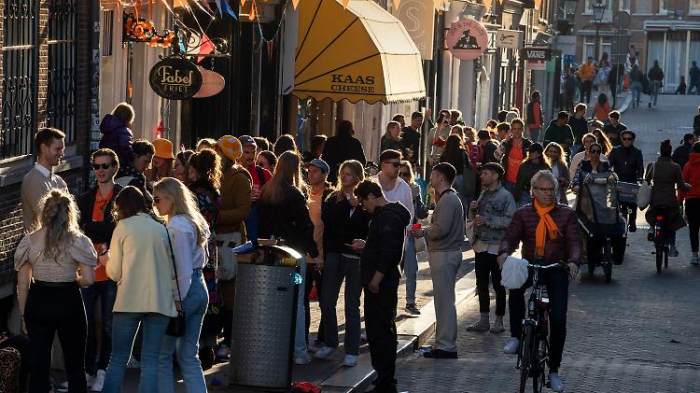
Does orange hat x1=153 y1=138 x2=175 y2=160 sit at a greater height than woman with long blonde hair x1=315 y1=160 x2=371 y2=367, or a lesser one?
greater

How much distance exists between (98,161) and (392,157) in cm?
407

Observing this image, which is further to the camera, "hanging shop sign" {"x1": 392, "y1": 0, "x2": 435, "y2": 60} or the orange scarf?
"hanging shop sign" {"x1": 392, "y1": 0, "x2": 435, "y2": 60}

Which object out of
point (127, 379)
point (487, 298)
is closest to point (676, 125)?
point (487, 298)

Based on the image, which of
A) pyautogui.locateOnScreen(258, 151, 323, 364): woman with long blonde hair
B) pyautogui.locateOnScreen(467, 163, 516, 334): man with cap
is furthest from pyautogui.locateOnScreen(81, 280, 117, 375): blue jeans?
pyautogui.locateOnScreen(467, 163, 516, 334): man with cap

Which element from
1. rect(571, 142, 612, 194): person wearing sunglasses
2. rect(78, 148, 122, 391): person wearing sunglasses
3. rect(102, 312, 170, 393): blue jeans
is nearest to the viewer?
rect(102, 312, 170, 393): blue jeans

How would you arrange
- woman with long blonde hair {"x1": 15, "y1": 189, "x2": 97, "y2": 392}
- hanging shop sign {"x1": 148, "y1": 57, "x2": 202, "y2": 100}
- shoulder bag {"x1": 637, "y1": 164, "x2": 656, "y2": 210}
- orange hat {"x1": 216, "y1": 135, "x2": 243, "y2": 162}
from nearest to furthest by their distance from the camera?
woman with long blonde hair {"x1": 15, "y1": 189, "x2": 97, "y2": 392} → orange hat {"x1": 216, "y1": 135, "x2": 243, "y2": 162} → hanging shop sign {"x1": 148, "y1": 57, "x2": 202, "y2": 100} → shoulder bag {"x1": 637, "y1": 164, "x2": 656, "y2": 210}

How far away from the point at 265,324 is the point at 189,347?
4.40 feet

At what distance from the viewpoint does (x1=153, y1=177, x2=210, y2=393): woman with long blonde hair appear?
10602 millimetres

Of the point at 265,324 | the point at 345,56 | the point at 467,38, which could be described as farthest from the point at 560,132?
the point at 265,324

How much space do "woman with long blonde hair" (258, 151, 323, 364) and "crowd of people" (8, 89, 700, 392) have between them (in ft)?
0.04

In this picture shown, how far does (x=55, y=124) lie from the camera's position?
15.1m

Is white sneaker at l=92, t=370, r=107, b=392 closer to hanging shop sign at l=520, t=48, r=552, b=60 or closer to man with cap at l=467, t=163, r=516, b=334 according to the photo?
man with cap at l=467, t=163, r=516, b=334

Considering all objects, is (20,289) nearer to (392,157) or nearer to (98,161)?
(98,161)

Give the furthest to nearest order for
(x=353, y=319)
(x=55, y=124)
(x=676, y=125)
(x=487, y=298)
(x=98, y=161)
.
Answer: (x=676, y=125) → (x=487, y=298) → (x=55, y=124) → (x=353, y=319) → (x=98, y=161)
